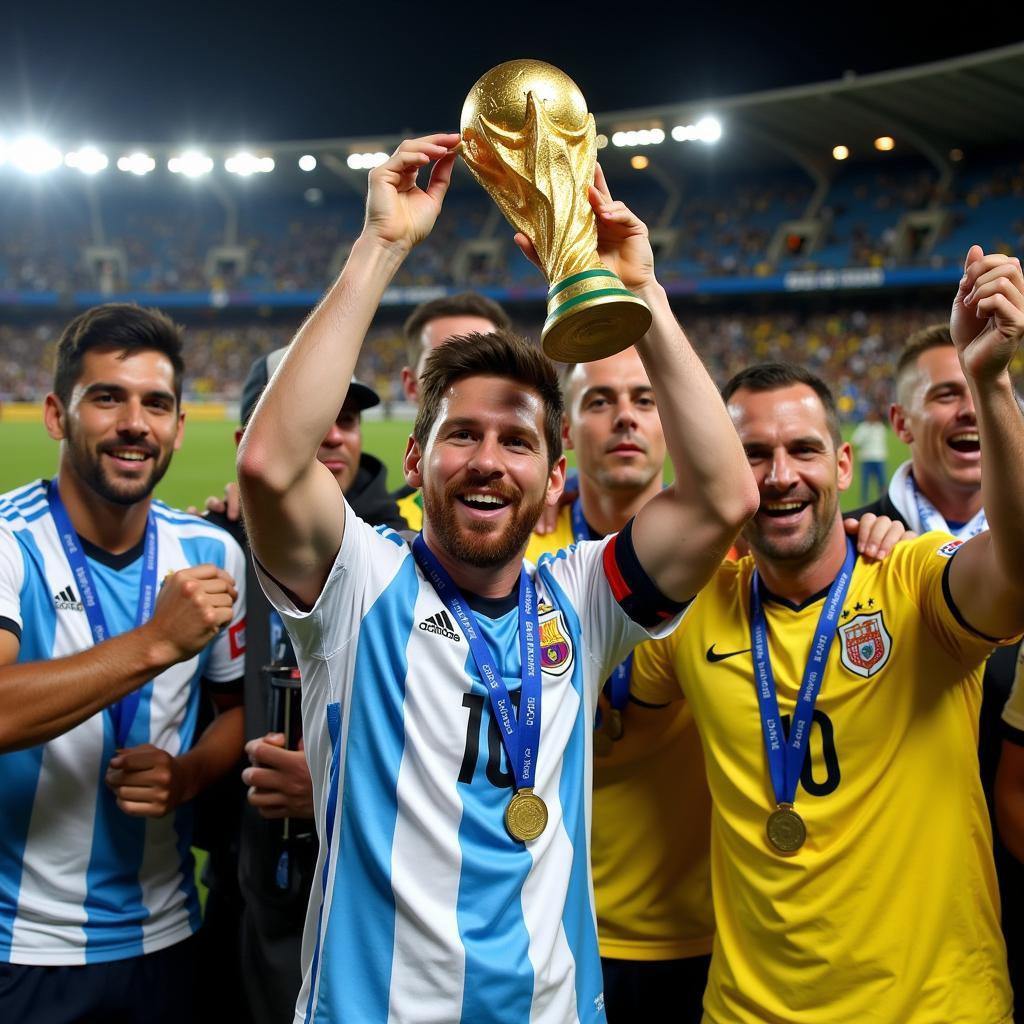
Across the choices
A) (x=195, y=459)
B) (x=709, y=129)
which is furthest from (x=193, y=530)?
(x=709, y=129)

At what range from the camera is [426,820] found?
1730 millimetres

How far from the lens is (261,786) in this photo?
2.16 meters

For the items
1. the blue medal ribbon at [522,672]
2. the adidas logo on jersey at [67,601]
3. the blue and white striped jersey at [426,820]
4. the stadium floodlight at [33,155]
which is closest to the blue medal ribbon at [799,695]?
the blue and white striped jersey at [426,820]

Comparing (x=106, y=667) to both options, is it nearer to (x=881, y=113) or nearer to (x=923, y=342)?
(x=923, y=342)

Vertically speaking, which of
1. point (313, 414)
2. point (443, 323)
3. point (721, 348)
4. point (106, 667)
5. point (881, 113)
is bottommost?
point (106, 667)

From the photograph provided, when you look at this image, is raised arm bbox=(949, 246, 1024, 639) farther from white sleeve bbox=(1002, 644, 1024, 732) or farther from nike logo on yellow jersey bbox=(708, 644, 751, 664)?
nike logo on yellow jersey bbox=(708, 644, 751, 664)

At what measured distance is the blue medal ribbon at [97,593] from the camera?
2.40 m

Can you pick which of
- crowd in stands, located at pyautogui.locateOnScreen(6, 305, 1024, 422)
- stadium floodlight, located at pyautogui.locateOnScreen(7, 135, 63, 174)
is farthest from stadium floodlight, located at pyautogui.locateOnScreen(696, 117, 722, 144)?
stadium floodlight, located at pyautogui.locateOnScreen(7, 135, 63, 174)

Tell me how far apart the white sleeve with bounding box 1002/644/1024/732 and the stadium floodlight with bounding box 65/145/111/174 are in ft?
150

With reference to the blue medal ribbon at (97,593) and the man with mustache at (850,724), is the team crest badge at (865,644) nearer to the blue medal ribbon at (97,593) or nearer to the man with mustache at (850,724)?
the man with mustache at (850,724)

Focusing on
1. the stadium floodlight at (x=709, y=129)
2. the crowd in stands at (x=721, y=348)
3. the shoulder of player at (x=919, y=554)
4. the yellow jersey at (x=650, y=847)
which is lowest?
the yellow jersey at (x=650, y=847)

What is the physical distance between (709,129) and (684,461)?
112ft

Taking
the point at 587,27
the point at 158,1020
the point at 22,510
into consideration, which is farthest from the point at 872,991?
the point at 587,27

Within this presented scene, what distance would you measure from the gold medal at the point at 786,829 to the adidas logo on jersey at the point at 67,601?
183cm
